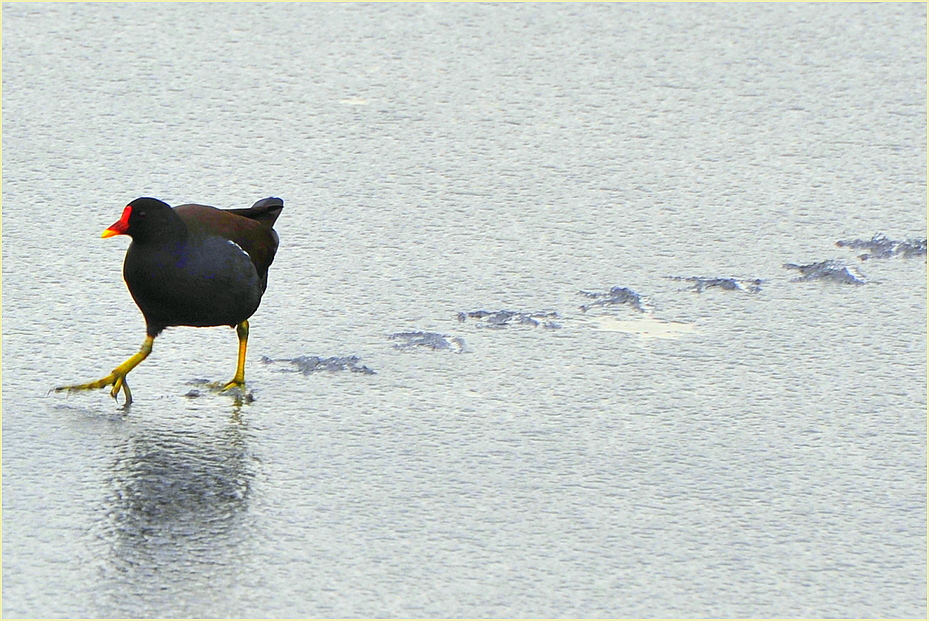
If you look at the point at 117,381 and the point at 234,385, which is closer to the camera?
the point at 117,381

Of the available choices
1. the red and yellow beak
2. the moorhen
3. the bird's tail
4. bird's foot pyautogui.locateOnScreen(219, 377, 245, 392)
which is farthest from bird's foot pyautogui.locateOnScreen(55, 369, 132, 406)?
the bird's tail

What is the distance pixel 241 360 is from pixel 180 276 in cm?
40

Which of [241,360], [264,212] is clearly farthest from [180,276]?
[264,212]

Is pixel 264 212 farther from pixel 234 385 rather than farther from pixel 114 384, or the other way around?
pixel 114 384

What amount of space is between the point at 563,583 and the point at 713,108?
5.42 meters

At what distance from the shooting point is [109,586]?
456cm

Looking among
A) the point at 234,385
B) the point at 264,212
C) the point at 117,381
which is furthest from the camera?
the point at 264,212

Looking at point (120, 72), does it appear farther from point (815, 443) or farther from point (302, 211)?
point (815, 443)

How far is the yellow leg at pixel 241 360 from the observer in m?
6.10

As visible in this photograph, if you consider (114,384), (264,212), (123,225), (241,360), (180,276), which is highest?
(264,212)

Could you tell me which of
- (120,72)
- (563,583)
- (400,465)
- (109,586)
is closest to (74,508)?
(109,586)

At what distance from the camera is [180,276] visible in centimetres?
602

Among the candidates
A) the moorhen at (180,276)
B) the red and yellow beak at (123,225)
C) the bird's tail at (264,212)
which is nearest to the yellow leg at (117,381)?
the moorhen at (180,276)

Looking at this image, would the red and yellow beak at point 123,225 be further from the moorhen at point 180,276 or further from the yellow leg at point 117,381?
the yellow leg at point 117,381
